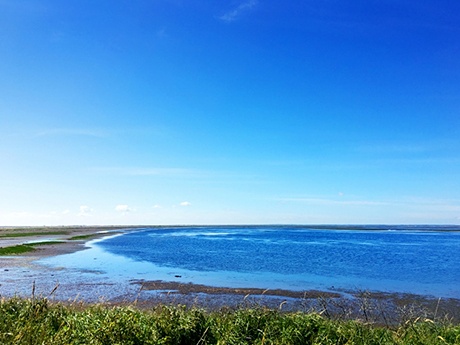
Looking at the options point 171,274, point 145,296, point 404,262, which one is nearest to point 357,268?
point 404,262

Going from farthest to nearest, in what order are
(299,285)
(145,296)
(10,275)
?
(10,275), (299,285), (145,296)

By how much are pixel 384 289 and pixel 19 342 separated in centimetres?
2377

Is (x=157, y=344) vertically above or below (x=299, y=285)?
above

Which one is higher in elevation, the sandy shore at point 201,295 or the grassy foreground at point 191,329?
the grassy foreground at point 191,329

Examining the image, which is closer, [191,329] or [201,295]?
[191,329]

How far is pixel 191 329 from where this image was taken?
923 centimetres

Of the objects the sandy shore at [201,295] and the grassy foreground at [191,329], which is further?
the sandy shore at [201,295]

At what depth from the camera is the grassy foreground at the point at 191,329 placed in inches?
327

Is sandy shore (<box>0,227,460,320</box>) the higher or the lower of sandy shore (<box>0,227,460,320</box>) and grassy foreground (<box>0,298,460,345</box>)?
the lower

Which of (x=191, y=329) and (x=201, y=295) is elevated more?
(x=191, y=329)

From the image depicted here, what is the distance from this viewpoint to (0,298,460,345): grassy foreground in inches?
327

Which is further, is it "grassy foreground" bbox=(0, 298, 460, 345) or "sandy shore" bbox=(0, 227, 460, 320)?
"sandy shore" bbox=(0, 227, 460, 320)

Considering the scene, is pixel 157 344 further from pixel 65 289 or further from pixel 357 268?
pixel 357 268

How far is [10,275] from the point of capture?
2873 cm
